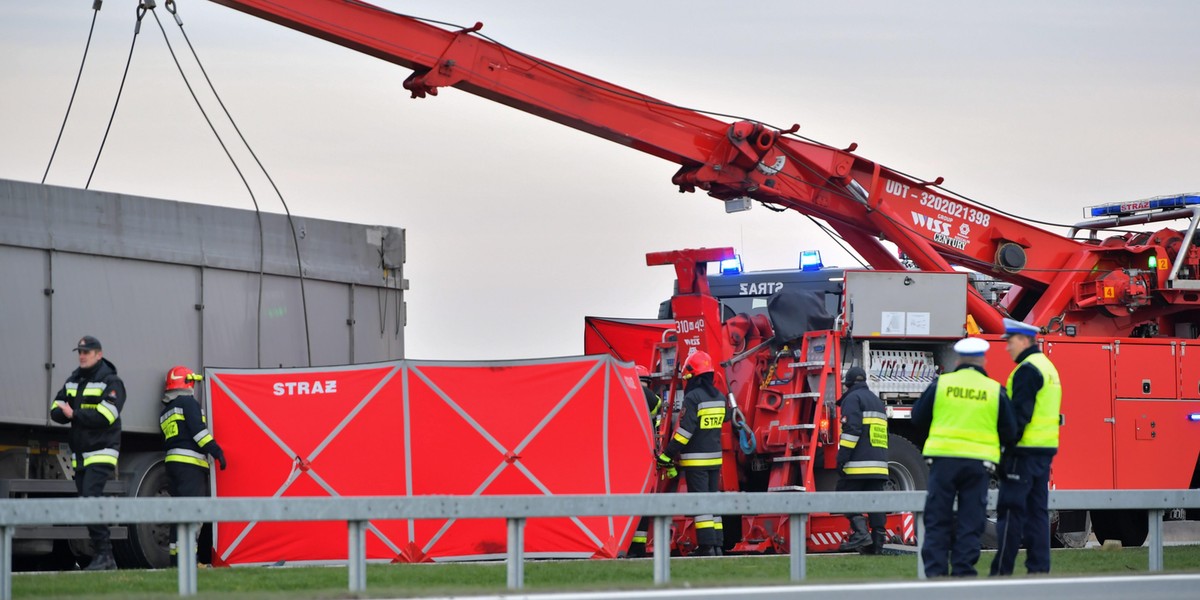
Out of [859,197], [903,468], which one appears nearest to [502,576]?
[903,468]

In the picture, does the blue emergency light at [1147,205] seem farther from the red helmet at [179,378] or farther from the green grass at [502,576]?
the red helmet at [179,378]

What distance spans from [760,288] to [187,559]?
10.1m

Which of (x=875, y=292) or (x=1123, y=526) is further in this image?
(x=1123, y=526)

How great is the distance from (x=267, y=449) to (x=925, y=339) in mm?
6533

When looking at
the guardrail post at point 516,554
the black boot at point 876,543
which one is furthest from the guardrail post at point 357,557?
the black boot at point 876,543

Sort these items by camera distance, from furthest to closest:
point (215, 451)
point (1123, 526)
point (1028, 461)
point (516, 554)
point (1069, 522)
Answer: point (1123, 526), point (1069, 522), point (215, 451), point (1028, 461), point (516, 554)

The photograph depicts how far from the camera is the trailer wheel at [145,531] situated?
50.1ft

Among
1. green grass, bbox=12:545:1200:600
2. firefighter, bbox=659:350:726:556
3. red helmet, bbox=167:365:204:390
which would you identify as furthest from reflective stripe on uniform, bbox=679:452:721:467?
red helmet, bbox=167:365:204:390

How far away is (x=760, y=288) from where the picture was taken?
63.0 ft

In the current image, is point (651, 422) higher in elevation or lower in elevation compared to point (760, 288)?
lower

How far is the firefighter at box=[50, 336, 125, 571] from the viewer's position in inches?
545

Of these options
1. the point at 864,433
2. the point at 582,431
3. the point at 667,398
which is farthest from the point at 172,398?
the point at 864,433

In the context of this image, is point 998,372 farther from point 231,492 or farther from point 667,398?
point 231,492

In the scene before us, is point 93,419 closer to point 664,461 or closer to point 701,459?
point 664,461
